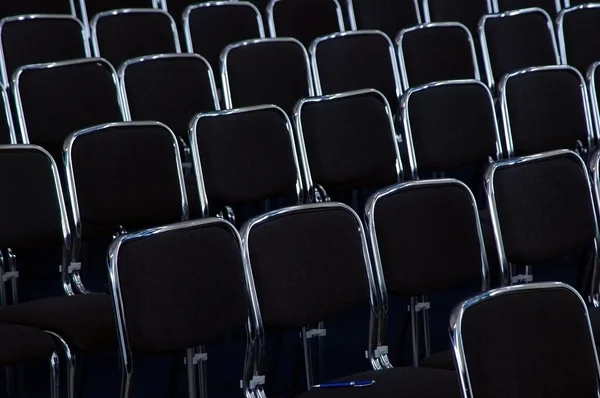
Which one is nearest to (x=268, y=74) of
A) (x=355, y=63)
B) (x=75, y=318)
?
(x=355, y=63)

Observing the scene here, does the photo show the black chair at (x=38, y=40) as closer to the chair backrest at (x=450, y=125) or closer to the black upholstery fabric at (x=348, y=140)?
the black upholstery fabric at (x=348, y=140)

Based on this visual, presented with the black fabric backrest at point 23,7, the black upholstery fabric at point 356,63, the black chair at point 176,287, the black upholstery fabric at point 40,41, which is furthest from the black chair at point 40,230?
the black fabric backrest at point 23,7

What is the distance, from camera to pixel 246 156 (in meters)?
3.45

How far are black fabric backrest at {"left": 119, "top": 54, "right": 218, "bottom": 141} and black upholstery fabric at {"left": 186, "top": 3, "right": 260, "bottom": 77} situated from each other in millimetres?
674

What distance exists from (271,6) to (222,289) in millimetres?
2529

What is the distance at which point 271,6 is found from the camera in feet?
15.8

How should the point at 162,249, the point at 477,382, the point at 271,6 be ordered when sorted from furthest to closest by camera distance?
1. the point at 271,6
2. the point at 162,249
3. the point at 477,382

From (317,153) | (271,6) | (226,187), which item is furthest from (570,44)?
(226,187)

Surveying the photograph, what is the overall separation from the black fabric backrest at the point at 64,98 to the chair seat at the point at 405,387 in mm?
1654

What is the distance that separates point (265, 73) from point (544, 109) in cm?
109

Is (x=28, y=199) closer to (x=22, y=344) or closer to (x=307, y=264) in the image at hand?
(x=22, y=344)

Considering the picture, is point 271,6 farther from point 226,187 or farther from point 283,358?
point 283,358

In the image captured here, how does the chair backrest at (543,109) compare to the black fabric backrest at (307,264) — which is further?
the chair backrest at (543,109)

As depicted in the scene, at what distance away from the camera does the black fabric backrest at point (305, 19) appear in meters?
4.84
